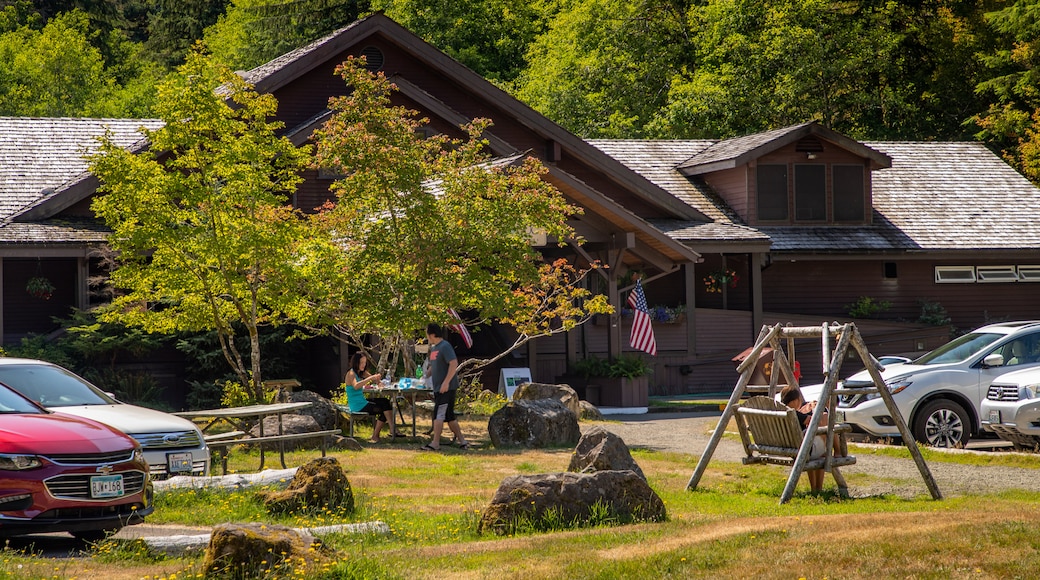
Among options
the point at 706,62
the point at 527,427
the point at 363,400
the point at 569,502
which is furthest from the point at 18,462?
the point at 706,62

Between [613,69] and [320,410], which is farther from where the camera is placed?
[613,69]

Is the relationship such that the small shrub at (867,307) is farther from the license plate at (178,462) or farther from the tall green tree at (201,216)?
the license plate at (178,462)

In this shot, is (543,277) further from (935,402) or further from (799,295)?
(799,295)

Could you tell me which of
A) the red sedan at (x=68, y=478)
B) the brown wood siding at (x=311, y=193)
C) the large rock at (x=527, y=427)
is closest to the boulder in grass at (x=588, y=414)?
the large rock at (x=527, y=427)

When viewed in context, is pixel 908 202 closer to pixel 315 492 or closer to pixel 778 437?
pixel 778 437

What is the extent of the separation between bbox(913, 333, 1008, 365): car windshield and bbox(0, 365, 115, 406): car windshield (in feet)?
37.1

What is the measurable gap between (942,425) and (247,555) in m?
11.6

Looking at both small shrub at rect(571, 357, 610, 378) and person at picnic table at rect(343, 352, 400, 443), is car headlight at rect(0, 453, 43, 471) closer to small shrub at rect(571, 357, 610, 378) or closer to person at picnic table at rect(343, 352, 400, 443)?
person at picnic table at rect(343, 352, 400, 443)

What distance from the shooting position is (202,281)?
17.5m

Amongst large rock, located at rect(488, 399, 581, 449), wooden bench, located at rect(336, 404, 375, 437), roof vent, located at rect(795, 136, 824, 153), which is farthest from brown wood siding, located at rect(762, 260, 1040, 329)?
wooden bench, located at rect(336, 404, 375, 437)

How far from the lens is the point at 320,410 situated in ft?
57.3

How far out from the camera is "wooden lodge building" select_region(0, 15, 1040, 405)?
23.9 metres

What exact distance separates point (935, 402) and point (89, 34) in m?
43.8

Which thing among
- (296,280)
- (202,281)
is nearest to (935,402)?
(296,280)
